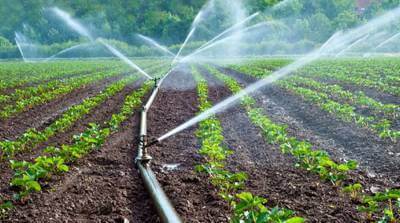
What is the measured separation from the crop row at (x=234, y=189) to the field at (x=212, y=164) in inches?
0.6

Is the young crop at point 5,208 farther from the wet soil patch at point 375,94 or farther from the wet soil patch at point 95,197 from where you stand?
the wet soil patch at point 375,94

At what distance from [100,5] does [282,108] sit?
52.9 meters

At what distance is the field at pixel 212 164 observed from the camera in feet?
15.7

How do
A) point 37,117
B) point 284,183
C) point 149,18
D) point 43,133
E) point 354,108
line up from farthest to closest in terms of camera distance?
point 149,18 → point 37,117 → point 354,108 → point 43,133 → point 284,183

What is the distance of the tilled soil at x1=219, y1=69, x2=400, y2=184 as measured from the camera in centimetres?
684

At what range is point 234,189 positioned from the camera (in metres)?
5.30

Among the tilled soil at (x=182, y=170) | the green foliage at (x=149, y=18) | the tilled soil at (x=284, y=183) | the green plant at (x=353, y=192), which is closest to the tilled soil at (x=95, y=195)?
the tilled soil at (x=182, y=170)

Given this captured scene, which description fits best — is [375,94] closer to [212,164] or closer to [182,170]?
[182,170]

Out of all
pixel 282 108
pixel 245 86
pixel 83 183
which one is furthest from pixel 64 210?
pixel 245 86

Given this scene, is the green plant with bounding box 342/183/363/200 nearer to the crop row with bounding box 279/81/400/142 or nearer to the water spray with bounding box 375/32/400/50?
the crop row with bounding box 279/81/400/142

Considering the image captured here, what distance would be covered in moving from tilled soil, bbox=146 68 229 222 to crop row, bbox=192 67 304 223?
0.36 ft

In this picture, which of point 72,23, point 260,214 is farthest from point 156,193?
point 72,23

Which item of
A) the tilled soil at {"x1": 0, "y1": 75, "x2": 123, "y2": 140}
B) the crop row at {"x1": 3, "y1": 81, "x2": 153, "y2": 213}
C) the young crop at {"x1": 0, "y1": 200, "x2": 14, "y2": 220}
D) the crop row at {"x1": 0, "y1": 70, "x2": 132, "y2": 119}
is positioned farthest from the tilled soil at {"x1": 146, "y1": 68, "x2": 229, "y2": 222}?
the crop row at {"x1": 0, "y1": 70, "x2": 132, "y2": 119}

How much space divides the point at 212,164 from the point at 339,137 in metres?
3.69
